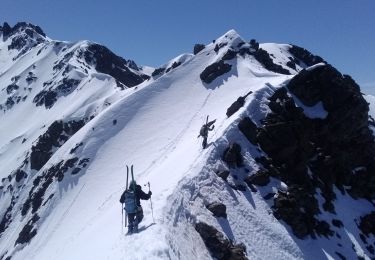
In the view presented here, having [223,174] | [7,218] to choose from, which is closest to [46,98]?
[7,218]

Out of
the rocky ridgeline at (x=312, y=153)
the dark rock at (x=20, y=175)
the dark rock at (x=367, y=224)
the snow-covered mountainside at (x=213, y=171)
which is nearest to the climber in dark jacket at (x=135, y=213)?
the snow-covered mountainside at (x=213, y=171)

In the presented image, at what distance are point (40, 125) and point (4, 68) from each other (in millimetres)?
89075

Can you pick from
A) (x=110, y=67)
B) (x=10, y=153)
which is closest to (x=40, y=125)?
(x=10, y=153)

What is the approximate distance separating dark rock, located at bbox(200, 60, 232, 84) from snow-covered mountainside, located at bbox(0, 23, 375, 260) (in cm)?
29

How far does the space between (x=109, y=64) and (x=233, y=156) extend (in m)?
107

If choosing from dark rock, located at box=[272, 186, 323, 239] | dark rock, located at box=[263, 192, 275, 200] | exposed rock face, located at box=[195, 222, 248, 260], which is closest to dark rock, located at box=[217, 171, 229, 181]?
dark rock, located at box=[263, 192, 275, 200]

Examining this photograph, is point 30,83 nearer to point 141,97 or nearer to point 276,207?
point 141,97

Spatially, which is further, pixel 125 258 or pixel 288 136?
pixel 288 136

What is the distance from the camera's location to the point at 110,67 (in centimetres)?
13062

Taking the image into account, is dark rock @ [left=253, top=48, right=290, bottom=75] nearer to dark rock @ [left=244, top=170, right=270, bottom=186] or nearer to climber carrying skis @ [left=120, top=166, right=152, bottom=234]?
dark rock @ [left=244, top=170, right=270, bottom=186]

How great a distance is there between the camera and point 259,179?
104 ft

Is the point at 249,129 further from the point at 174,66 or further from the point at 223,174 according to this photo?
the point at 174,66

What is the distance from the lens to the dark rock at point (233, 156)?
1251 inches

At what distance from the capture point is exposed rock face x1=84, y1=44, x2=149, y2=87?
421 feet
